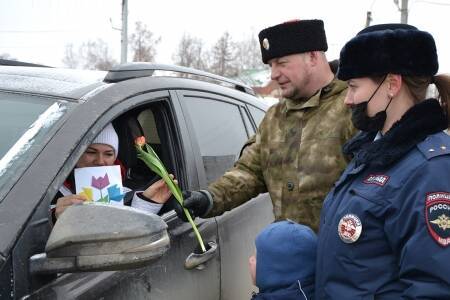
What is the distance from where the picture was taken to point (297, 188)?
8.11 feet

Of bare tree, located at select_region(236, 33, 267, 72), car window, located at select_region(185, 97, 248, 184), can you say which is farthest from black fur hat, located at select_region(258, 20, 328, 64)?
bare tree, located at select_region(236, 33, 267, 72)

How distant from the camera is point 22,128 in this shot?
72.7 inches

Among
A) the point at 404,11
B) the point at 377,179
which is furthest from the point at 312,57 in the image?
the point at 404,11

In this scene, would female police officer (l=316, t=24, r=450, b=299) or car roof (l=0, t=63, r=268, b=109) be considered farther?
car roof (l=0, t=63, r=268, b=109)

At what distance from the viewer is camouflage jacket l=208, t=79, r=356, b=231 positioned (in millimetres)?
2418

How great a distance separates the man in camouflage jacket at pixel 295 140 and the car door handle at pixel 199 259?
0.17m

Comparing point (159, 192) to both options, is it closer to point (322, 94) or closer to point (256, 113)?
point (322, 94)

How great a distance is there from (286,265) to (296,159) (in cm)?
81

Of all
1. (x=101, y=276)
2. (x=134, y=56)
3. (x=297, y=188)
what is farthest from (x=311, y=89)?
(x=134, y=56)

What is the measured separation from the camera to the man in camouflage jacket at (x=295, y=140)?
7.94 ft

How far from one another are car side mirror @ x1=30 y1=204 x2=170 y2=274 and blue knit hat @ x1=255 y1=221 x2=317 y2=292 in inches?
19.1

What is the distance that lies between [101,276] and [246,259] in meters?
1.20

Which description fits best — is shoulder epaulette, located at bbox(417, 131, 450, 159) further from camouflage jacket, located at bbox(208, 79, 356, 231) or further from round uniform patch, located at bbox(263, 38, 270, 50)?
round uniform patch, located at bbox(263, 38, 270, 50)

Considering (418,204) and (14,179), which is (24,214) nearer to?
(14,179)
